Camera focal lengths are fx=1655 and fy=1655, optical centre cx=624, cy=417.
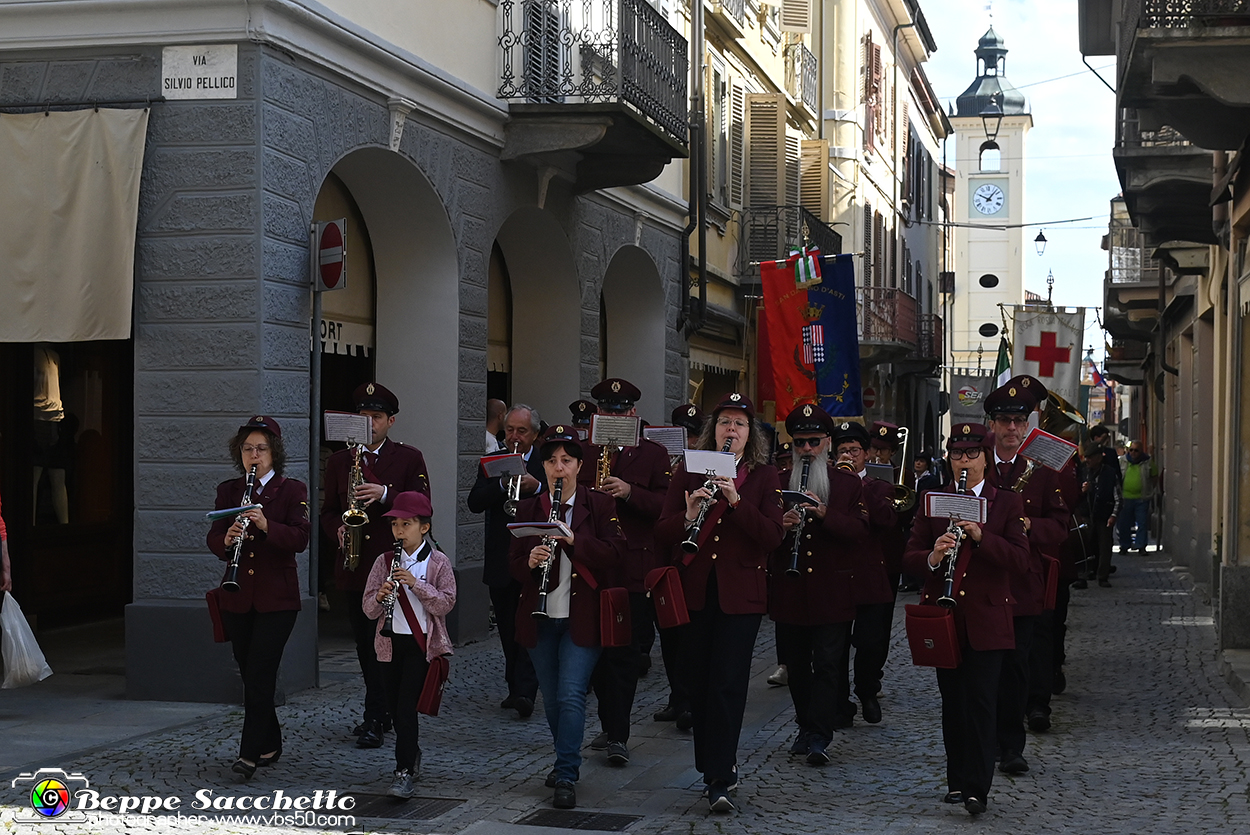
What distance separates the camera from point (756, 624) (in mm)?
7699

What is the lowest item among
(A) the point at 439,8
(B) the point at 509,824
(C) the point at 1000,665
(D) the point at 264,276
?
(B) the point at 509,824

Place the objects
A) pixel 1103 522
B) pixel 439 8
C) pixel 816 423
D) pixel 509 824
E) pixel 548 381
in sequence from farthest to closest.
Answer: pixel 1103 522 → pixel 548 381 → pixel 439 8 → pixel 816 423 → pixel 509 824

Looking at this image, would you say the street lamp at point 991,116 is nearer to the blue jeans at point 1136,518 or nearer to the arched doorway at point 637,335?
the blue jeans at point 1136,518

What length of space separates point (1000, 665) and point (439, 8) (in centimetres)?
783

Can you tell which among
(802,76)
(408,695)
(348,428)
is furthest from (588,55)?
(802,76)

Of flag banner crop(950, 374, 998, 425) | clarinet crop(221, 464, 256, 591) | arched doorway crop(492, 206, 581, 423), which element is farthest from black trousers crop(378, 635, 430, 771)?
flag banner crop(950, 374, 998, 425)

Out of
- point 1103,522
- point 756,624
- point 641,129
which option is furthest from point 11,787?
point 1103,522

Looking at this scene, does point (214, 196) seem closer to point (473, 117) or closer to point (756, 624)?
point (473, 117)

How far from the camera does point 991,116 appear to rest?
254 feet

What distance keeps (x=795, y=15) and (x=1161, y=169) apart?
43.9 ft

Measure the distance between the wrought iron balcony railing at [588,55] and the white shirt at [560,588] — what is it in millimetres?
7525

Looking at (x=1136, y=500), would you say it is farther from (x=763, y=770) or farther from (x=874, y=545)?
(x=763, y=770)

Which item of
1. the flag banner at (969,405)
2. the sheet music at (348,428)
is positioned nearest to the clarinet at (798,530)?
the sheet music at (348,428)

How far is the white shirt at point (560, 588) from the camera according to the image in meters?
7.67
